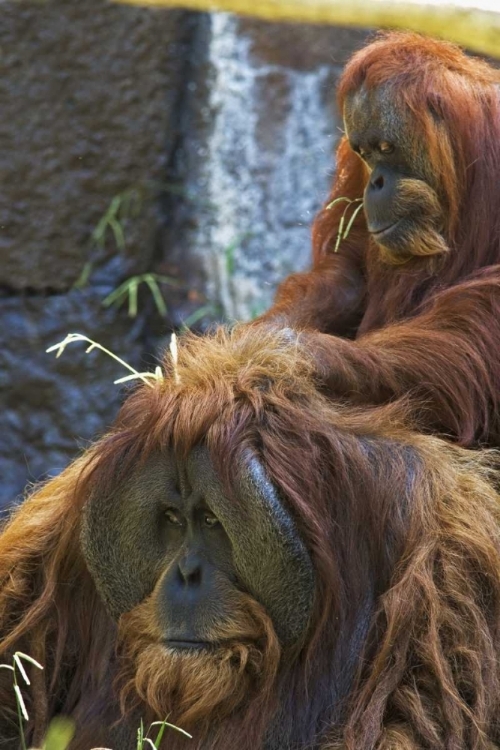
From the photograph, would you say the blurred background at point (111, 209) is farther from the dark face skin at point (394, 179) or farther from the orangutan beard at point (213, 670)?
the orangutan beard at point (213, 670)

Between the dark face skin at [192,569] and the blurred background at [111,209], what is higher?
the dark face skin at [192,569]

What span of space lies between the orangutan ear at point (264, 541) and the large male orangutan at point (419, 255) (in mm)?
423

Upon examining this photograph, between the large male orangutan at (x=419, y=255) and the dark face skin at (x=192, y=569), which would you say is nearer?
the dark face skin at (x=192, y=569)

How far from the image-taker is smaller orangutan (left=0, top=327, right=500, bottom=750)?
2.72 metres

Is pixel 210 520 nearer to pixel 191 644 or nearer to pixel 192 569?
pixel 192 569

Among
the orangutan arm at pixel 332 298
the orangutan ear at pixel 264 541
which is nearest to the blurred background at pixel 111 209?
the orangutan arm at pixel 332 298

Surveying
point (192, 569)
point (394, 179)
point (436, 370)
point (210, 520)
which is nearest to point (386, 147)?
point (394, 179)

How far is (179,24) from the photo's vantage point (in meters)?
5.88

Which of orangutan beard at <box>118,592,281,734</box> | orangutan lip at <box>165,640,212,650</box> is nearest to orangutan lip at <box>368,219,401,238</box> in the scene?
orangutan beard at <box>118,592,281,734</box>

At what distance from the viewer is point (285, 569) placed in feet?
9.00

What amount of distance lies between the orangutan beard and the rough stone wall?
2.96 m

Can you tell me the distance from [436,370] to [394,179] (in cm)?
70

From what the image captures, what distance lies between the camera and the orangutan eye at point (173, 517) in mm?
2844

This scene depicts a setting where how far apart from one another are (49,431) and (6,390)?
0.87 feet
